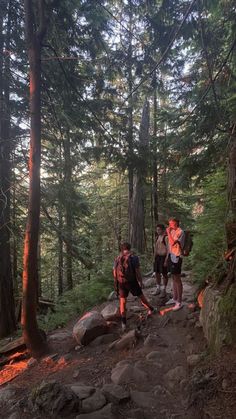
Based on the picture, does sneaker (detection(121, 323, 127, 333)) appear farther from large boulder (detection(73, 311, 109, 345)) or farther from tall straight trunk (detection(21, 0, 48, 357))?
tall straight trunk (detection(21, 0, 48, 357))

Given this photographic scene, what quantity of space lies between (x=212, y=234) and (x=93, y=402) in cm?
466

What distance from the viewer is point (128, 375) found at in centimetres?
538

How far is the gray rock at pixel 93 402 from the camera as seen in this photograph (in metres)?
4.50

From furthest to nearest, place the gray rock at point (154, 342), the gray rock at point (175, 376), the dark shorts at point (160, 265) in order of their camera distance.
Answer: the dark shorts at point (160, 265) → the gray rock at point (154, 342) → the gray rock at point (175, 376)

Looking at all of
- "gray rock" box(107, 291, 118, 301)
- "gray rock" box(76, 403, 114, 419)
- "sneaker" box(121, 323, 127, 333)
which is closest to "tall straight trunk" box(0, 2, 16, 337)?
"gray rock" box(107, 291, 118, 301)

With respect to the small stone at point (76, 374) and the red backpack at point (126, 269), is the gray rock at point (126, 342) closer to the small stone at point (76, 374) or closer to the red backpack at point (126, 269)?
the small stone at point (76, 374)

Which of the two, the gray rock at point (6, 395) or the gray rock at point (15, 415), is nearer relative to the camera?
the gray rock at point (15, 415)

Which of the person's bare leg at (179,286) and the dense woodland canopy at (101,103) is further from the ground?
the dense woodland canopy at (101,103)

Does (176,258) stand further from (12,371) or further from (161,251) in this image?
(12,371)

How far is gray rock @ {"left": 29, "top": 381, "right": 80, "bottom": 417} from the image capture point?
14.4 feet

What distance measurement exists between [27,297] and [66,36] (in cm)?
680

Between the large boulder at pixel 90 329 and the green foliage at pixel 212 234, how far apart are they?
8.19 feet

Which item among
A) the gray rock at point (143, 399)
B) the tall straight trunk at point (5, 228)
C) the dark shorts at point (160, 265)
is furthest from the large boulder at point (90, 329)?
the tall straight trunk at point (5, 228)

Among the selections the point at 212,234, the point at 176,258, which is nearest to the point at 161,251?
the point at 176,258
